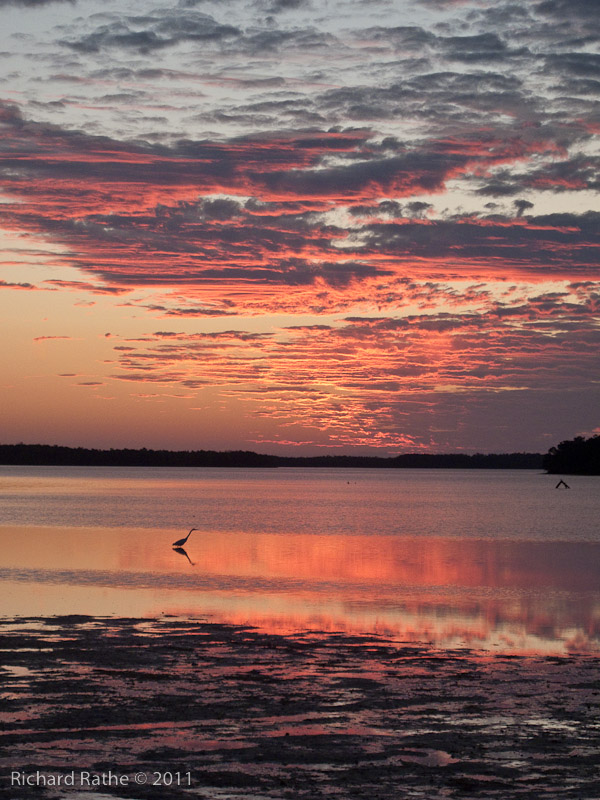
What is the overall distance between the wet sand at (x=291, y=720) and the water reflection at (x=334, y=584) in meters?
3.71

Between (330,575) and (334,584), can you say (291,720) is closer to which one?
(334,584)

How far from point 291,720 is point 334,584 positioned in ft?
60.3

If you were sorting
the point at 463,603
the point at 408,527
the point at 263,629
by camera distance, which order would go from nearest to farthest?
the point at 263,629 < the point at 463,603 < the point at 408,527

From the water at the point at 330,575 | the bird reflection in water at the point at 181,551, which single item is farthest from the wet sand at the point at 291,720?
the bird reflection in water at the point at 181,551

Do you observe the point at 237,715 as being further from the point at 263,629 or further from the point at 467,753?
the point at 263,629

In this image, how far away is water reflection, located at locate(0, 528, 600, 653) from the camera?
22.1m

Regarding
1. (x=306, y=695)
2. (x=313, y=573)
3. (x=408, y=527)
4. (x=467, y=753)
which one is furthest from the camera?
(x=408, y=527)

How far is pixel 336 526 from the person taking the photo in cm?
6378

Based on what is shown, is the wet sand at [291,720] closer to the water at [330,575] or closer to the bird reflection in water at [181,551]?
the water at [330,575]

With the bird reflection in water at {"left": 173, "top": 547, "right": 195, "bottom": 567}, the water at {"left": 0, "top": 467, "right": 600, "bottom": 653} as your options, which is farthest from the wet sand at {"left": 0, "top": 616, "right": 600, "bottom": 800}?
the bird reflection in water at {"left": 173, "top": 547, "right": 195, "bottom": 567}

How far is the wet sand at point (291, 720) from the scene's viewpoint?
9.66 metres

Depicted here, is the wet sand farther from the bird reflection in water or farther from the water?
the bird reflection in water

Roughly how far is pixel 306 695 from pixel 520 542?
40506 mm

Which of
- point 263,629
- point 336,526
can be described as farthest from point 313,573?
point 336,526
